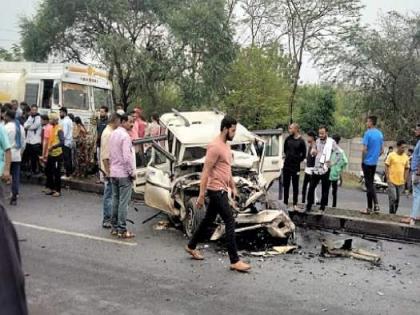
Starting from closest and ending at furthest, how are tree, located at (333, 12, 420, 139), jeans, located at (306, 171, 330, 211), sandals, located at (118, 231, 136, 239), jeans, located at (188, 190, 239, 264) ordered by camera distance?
jeans, located at (188, 190, 239, 264) → sandals, located at (118, 231, 136, 239) → jeans, located at (306, 171, 330, 211) → tree, located at (333, 12, 420, 139)

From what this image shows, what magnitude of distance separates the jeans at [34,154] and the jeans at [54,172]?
5.34 ft

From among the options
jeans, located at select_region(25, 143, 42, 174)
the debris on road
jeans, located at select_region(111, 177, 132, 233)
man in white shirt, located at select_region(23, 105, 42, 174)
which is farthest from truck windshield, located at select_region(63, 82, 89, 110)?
the debris on road

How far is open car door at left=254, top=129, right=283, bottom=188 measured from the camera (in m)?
10.4

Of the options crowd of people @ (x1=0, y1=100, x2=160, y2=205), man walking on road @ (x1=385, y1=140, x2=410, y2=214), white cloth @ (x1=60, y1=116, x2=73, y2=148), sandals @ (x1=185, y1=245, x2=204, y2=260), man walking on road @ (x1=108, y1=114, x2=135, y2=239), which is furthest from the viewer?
white cloth @ (x1=60, y1=116, x2=73, y2=148)

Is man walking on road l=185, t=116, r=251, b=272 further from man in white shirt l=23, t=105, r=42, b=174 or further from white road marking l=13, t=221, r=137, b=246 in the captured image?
man in white shirt l=23, t=105, r=42, b=174

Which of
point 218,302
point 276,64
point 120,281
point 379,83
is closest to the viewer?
point 218,302

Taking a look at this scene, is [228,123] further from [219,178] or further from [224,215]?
[224,215]

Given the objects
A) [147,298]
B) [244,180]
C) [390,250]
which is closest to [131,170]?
[244,180]

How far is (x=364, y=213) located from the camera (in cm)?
1028

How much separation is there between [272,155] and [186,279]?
477 cm

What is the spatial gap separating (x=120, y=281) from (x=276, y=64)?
29.9 m

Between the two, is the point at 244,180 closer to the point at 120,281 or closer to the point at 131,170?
the point at 131,170

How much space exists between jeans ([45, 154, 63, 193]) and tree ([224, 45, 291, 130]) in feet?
61.2

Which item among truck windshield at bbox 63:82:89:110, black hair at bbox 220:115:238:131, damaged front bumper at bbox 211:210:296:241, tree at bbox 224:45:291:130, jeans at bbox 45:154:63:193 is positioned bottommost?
damaged front bumper at bbox 211:210:296:241
